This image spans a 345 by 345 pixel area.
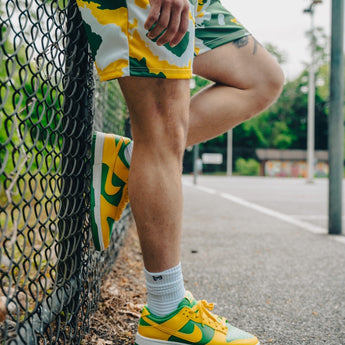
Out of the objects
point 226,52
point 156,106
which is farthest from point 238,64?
point 156,106

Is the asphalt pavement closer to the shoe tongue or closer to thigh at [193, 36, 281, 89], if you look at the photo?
the shoe tongue

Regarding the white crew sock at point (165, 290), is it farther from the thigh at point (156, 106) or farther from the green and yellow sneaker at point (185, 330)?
the thigh at point (156, 106)

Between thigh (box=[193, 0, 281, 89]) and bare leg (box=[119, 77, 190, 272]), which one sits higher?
thigh (box=[193, 0, 281, 89])

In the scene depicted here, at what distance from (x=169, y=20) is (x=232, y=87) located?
0.60 m

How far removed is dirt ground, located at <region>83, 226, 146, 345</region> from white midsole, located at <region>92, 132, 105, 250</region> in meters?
0.36

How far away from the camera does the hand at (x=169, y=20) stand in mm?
1101

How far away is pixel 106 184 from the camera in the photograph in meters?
→ 1.48

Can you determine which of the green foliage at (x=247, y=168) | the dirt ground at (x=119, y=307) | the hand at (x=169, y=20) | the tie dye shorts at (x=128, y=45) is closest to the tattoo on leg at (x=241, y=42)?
the tie dye shorts at (x=128, y=45)

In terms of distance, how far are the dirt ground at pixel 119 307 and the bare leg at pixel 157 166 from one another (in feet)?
1.44

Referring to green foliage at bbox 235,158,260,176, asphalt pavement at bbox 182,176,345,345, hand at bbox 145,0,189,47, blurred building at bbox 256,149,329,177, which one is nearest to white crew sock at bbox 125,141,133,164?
hand at bbox 145,0,189,47

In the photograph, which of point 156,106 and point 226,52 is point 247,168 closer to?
point 226,52

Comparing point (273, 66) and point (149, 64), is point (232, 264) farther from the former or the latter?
point (149, 64)

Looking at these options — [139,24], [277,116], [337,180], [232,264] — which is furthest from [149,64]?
[277,116]

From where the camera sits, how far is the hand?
1101 millimetres
